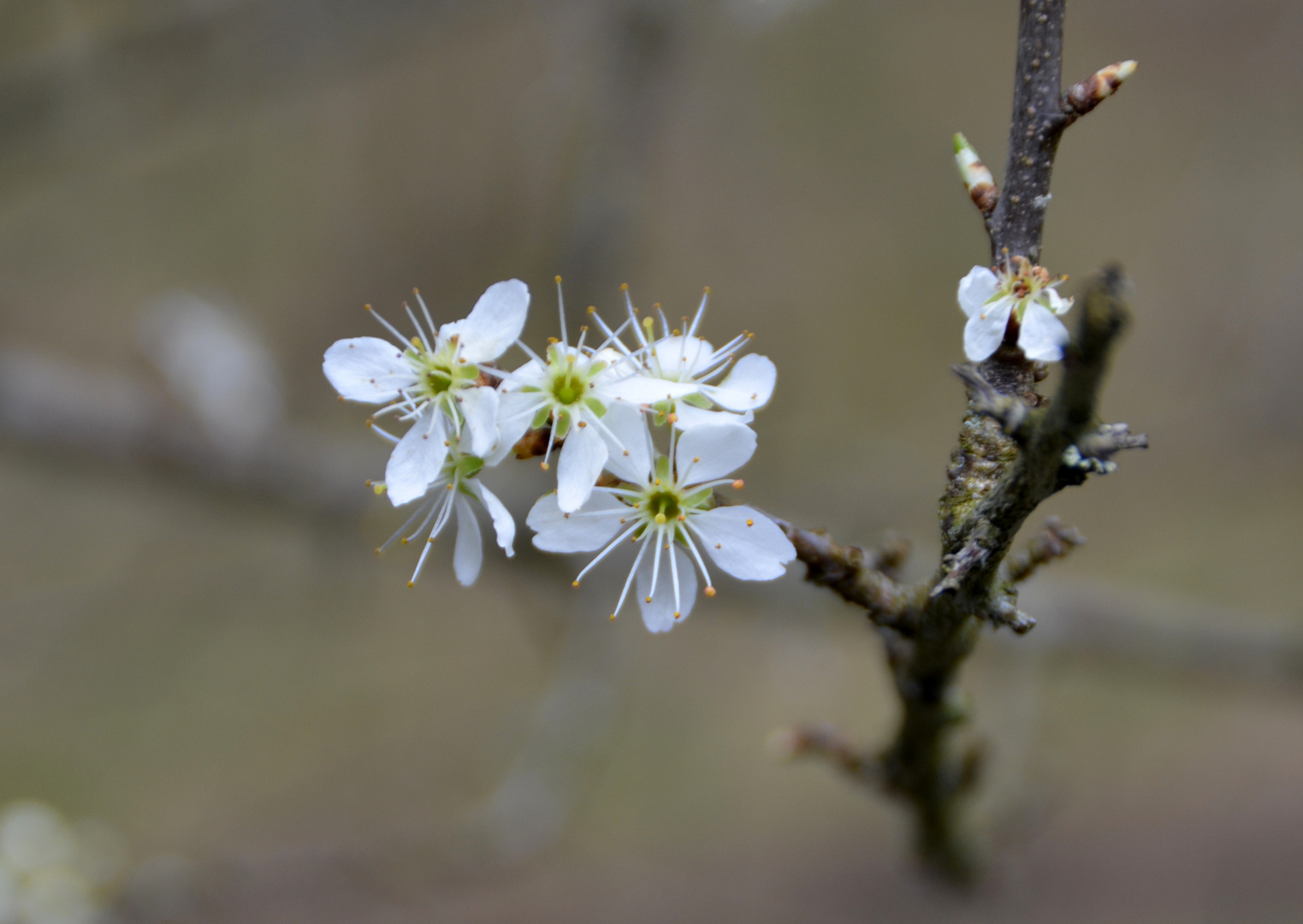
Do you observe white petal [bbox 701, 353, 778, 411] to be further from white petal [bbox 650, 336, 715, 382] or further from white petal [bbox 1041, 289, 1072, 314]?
white petal [bbox 1041, 289, 1072, 314]

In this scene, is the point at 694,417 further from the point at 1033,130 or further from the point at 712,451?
the point at 1033,130

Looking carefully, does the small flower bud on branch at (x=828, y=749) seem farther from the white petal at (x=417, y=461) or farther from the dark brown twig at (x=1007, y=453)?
the white petal at (x=417, y=461)

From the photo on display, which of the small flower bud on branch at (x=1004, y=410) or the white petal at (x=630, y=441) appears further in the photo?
the white petal at (x=630, y=441)

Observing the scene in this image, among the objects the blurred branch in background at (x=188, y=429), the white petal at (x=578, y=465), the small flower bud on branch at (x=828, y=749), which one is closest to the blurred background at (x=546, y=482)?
the blurred branch in background at (x=188, y=429)

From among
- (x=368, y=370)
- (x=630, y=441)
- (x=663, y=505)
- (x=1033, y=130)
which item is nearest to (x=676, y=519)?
(x=663, y=505)

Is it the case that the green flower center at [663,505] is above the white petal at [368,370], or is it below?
below
